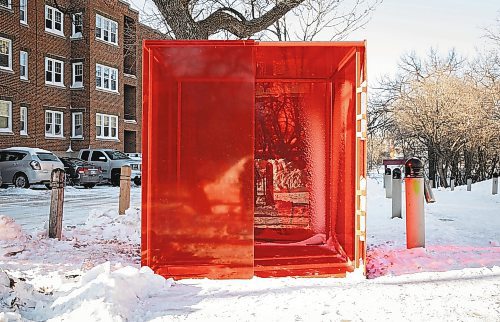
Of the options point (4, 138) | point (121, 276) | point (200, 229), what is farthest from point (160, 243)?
point (4, 138)

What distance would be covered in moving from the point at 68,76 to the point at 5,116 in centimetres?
606

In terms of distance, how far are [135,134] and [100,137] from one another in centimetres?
561

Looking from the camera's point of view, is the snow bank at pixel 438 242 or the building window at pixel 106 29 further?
the building window at pixel 106 29

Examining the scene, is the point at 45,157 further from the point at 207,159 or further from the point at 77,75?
the point at 207,159

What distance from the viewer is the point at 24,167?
72.6 feet

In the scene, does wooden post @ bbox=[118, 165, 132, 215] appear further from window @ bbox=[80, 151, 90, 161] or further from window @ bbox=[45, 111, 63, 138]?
window @ bbox=[45, 111, 63, 138]

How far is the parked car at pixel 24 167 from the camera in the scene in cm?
2206

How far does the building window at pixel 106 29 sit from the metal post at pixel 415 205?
3173 cm

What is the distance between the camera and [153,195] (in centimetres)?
571

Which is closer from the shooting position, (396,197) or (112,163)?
(396,197)

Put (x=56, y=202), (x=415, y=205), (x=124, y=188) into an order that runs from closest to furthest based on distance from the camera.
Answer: (x=415, y=205)
(x=56, y=202)
(x=124, y=188)

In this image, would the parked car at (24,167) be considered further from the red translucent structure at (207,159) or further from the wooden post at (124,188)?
the red translucent structure at (207,159)

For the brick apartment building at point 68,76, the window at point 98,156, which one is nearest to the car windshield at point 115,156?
the window at point 98,156

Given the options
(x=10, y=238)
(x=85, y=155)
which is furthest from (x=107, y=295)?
(x=85, y=155)
